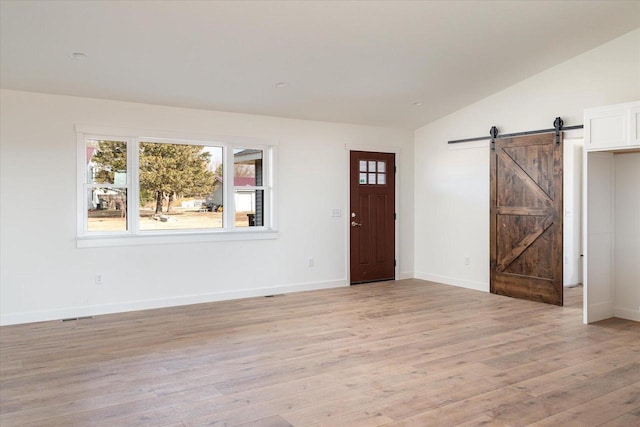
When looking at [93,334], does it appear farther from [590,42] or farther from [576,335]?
[590,42]

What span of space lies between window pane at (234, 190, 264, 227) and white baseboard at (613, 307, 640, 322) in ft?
A: 14.8

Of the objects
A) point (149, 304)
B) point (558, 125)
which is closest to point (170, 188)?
point (149, 304)

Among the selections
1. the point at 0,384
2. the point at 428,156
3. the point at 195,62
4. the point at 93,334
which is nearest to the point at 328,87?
the point at 195,62

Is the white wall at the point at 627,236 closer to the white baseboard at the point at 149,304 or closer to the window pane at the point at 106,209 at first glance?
the white baseboard at the point at 149,304

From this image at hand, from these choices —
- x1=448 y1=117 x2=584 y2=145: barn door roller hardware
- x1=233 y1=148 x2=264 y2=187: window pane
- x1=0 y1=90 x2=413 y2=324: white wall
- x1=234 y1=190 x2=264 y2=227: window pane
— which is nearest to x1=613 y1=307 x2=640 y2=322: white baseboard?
x1=448 y1=117 x2=584 y2=145: barn door roller hardware

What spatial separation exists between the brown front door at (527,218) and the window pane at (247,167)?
10.8 ft

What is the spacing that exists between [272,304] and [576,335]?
11.2 feet

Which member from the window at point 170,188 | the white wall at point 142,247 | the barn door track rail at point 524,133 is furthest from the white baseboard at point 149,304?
the barn door track rail at point 524,133

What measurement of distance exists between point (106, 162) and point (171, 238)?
1.18 m

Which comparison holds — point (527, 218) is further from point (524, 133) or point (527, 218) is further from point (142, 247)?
point (142, 247)

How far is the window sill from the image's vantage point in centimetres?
546

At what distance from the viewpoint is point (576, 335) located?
4.62m

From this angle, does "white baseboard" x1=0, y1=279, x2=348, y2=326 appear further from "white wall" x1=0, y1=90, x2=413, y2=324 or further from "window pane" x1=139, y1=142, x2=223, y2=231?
"window pane" x1=139, y1=142, x2=223, y2=231

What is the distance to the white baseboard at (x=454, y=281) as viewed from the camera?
6914mm
